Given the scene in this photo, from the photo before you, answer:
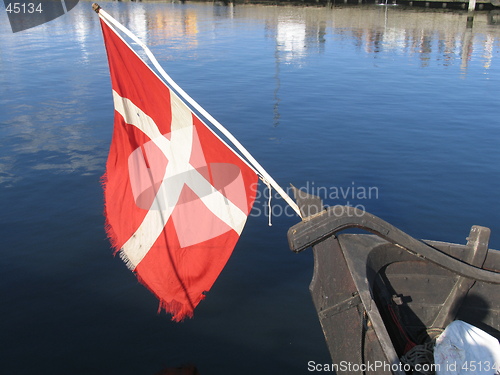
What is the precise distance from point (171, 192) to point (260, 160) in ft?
24.9

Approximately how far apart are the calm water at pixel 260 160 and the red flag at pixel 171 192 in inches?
68.8

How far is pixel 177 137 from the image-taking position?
503cm

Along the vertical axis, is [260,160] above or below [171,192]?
below

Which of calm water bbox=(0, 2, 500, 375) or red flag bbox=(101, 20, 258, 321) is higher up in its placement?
red flag bbox=(101, 20, 258, 321)

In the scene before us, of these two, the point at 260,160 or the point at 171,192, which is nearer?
the point at 171,192

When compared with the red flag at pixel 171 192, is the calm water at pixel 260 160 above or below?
below

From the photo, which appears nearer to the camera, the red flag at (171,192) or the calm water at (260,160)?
the red flag at (171,192)

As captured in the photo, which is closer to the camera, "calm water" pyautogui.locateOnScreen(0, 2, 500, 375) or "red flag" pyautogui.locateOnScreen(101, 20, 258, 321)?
"red flag" pyautogui.locateOnScreen(101, 20, 258, 321)

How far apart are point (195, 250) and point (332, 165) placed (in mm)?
8003

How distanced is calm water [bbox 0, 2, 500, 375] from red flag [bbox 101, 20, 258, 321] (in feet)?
5.73

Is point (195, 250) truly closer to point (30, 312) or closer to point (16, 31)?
point (30, 312)

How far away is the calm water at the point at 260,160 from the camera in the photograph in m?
6.59

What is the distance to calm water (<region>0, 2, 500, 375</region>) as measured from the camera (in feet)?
21.6

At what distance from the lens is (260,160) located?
12.6 meters
